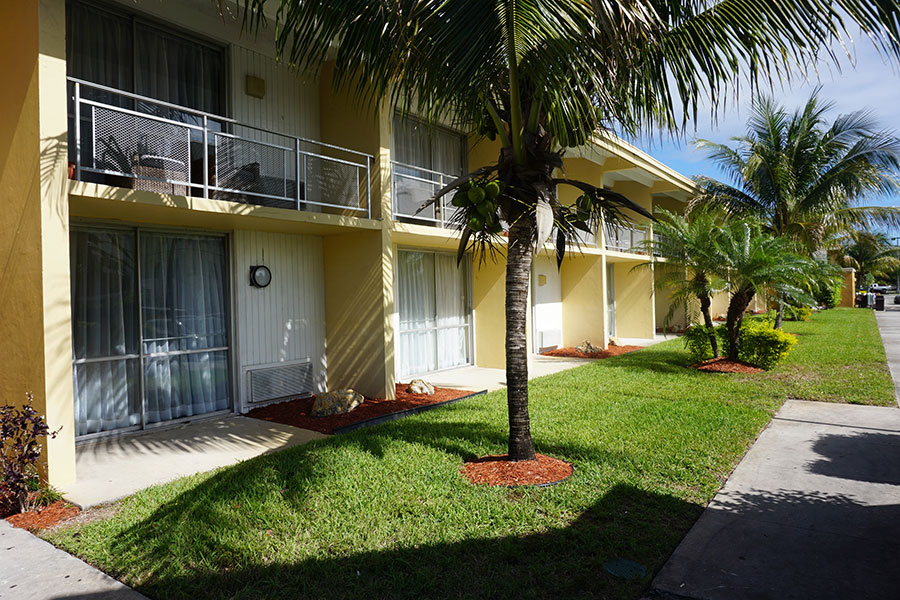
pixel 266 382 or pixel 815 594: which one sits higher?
pixel 266 382

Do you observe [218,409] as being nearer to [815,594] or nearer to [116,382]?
[116,382]

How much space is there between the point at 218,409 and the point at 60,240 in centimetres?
389

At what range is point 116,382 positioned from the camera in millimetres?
7434

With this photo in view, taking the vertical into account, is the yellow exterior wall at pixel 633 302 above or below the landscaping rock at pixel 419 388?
above

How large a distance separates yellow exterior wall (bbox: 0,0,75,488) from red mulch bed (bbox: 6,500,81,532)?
16.6 inches

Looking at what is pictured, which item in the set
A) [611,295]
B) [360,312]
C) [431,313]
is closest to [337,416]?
[360,312]

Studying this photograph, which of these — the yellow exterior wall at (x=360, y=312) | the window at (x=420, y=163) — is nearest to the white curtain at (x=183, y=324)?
the yellow exterior wall at (x=360, y=312)

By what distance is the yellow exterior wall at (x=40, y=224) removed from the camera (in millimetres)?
5348

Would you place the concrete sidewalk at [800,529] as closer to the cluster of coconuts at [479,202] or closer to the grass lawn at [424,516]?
the grass lawn at [424,516]

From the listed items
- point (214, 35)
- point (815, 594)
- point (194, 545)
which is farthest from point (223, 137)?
point (815, 594)

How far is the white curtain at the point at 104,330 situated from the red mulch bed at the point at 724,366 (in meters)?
11.0

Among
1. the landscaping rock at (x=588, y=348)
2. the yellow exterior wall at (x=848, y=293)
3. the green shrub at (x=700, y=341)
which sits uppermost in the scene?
the yellow exterior wall at (x=848, y=293)

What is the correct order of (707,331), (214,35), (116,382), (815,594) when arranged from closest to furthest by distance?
(815,594), (116,382), (214,35), (707,331)

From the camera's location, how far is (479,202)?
15.6 ft
